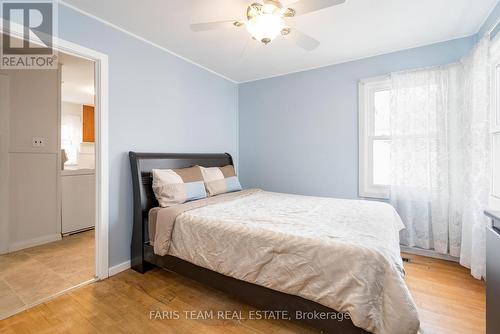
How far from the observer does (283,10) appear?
67.5 inches

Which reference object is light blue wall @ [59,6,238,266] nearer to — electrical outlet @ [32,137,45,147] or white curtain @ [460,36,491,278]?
electrical outlet @ [32,137,45,147]

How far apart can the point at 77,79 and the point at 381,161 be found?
495 cm

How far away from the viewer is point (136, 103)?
257 centimetres

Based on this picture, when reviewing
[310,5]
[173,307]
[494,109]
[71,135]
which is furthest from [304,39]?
[71,135]

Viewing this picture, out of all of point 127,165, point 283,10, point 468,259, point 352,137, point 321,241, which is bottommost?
point 468,259

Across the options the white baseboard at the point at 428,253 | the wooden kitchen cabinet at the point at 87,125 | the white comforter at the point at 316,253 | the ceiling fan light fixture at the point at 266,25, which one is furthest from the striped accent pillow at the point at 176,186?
the wooden kitchen cabinet at the point at 87,125

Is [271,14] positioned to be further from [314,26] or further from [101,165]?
[101,165]

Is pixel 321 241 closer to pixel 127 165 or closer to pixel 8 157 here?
pixel 127 165

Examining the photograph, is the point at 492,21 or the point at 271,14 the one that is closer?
the point at 271,14

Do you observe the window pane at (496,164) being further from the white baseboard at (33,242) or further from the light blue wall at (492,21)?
the white baseboard at (33,242)

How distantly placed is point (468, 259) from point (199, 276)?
106 inches

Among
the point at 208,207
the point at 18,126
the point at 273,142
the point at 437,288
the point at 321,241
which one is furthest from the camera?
the point at 273,142

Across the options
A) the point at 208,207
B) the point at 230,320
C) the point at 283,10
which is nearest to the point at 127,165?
the point at 208,207

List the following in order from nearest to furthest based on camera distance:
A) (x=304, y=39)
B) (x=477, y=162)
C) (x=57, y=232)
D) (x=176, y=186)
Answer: (x=304, y=39) < (x=477, y=162) < (x=176, y=186) < (x=57, y=232)
